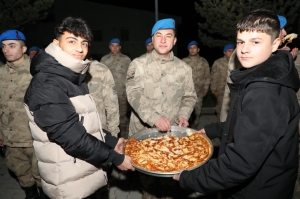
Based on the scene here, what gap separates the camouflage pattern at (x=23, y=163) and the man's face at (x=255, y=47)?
3822mm

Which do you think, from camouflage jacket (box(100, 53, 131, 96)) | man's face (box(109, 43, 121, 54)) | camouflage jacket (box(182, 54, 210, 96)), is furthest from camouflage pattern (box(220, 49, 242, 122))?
man's face (box(109, 43, 121, 54))

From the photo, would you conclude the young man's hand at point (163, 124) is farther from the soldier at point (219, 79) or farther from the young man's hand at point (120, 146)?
the soldier at point (219, 79)

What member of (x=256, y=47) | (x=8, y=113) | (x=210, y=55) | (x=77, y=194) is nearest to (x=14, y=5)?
(x=8, y=113)

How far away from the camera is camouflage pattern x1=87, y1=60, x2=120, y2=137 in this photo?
4.00 m

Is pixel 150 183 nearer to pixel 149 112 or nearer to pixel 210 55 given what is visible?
pixel 149 112

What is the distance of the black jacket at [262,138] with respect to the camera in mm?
1743

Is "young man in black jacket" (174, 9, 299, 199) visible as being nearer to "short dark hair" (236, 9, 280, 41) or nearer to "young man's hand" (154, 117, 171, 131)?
"short dark hair" (236, 9, 280, 41)

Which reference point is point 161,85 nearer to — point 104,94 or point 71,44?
point 104,94

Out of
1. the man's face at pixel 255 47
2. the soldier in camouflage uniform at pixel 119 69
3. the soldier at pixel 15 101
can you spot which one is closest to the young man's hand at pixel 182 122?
the man's face at pixel 255 47

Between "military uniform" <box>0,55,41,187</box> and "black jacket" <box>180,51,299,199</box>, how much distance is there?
318 cm

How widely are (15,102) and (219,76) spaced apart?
21.2 feet

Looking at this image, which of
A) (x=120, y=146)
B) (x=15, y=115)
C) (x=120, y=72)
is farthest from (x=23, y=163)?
(x=120, y=72)

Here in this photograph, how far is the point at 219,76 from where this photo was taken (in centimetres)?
825

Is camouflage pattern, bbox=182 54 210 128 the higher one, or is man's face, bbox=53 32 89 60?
man's face, bbox=53 32 89 60
